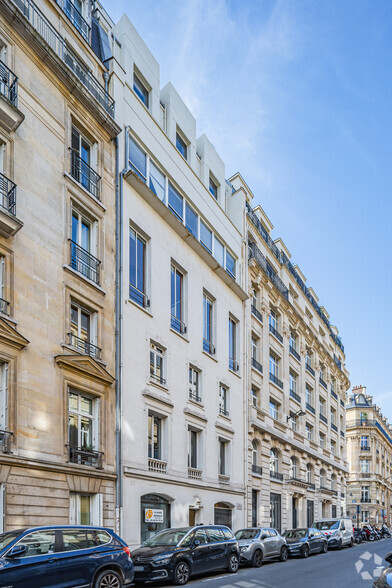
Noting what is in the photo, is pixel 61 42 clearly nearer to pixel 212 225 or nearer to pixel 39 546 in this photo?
pixel 212 225

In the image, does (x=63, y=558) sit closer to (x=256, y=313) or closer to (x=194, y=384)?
(x=194, y=384)

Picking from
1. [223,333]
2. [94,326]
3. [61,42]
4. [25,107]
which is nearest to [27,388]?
[94,326]

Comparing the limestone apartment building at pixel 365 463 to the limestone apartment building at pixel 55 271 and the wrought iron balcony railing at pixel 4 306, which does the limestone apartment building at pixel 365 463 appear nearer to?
the limestone apartment building at pixel 55 271

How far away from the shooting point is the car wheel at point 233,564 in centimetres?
1989

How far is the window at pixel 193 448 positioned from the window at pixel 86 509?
25.3 feet

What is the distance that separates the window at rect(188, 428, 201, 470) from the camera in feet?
90.5

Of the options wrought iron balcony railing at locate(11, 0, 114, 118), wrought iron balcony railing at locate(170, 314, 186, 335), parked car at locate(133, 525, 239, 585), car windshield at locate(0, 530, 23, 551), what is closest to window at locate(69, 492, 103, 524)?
parked car at locate(133, 525, 239, 585)

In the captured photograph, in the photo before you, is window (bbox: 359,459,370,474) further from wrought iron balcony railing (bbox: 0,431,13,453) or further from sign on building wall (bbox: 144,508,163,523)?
wrought iron balcony railing (bbox: 0,431,13,453)

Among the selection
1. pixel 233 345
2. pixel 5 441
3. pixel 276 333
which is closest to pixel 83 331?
pixel 5 441

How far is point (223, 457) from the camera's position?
1241 inches

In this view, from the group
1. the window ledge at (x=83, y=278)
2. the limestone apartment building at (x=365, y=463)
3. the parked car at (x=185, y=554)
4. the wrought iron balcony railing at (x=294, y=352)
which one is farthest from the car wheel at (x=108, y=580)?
the limestone apartment building at (x=365, y=463)

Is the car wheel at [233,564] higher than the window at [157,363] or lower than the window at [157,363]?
lower

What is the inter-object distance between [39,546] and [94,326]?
32.1ft

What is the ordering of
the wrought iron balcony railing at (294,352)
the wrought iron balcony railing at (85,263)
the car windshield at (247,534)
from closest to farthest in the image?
the wrought iron balcony railing at (85,263)
the car windshield at (247,534)
the wrought iron balcony railing at (294,352)
